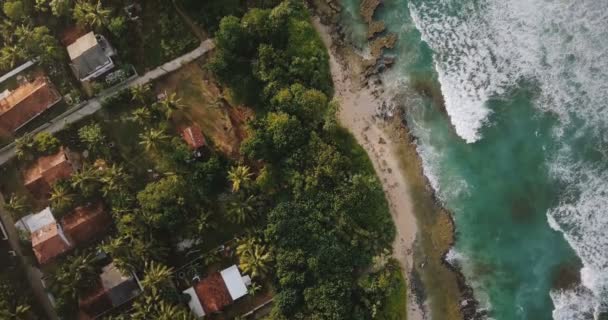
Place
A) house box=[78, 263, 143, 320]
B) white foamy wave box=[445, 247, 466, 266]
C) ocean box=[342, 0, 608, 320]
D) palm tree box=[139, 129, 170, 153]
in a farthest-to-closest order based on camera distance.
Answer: palm tree box=[139, 129, 170, 153] < house box=[78, 263, 143, 320] < white foamy wave box=[445, 247, 466, 266] < ocean box=[342, 0, 608, 320]

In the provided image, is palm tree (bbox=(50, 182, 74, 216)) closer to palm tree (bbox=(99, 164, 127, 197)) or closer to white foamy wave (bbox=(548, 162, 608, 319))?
palm tree (bbox=(99, 164, 127, 197))

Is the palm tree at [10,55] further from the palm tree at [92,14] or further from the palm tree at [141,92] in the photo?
the palm tree at [141,92]

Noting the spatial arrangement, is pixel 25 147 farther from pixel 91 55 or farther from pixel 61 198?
pixel 91 55

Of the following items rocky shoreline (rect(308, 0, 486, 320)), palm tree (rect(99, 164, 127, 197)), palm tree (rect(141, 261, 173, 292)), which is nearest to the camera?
palm tree (rect(141, 261, 173, 292))

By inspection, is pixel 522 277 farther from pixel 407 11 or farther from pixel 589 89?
pixel 407 11

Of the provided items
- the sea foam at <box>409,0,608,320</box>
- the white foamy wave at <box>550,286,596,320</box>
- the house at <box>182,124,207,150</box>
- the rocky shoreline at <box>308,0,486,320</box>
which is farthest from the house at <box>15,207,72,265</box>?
the white foamy wave at <box>550,286,596,320</box>

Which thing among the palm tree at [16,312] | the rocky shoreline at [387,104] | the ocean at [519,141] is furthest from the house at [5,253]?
the ocean at [519,141]

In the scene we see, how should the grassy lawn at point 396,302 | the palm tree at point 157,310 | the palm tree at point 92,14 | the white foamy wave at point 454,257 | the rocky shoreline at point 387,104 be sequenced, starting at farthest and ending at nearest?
the palm tree at point 92,14
the white foamy wave at point 454,257
the rocky shoreline at point 387,104
the grassy lawn at point 396,302
the palm tree at point 157,310
